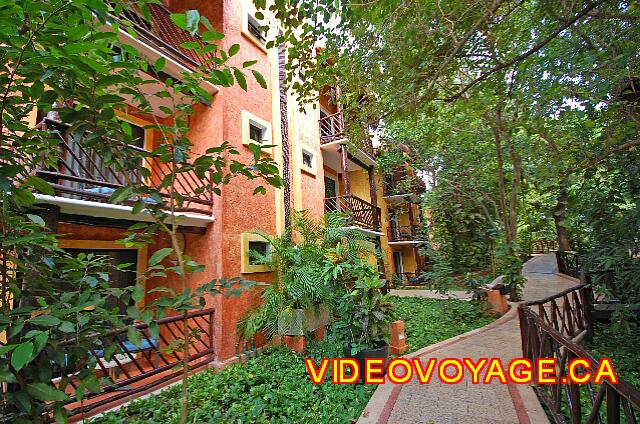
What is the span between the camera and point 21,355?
3.21 ft

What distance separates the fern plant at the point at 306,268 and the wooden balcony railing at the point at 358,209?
3.69 m

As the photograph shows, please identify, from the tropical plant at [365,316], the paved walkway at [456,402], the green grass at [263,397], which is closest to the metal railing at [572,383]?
the paved walkway at [456,402]

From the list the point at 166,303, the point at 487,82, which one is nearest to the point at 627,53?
the point at 487,82

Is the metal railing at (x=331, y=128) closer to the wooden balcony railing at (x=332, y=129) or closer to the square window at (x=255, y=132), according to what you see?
the wooden balcony railing at (x=332, y=129)

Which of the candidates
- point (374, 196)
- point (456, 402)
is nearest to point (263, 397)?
point (456, 402)

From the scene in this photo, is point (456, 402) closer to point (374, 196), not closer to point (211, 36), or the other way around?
point (211, 36)

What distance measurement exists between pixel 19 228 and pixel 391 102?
14.9 ft

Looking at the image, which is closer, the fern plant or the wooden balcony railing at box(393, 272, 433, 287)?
the fern plant

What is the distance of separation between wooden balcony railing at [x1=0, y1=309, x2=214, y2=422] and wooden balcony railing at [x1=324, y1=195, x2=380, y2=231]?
604cm

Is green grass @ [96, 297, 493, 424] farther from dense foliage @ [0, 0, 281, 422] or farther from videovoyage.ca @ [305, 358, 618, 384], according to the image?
dense foliage @ [0, 0, 281, 422]

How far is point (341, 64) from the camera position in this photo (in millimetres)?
4590

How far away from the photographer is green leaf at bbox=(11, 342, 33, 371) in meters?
0.94

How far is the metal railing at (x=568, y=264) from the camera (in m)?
12.0

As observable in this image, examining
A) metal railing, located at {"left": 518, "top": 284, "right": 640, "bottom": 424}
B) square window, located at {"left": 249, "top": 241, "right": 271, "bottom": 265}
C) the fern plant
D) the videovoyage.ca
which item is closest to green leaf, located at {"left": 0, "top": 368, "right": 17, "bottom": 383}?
metal railing, located at {"left": 518, "top": 284, "right": 640, "bottom": 424}
